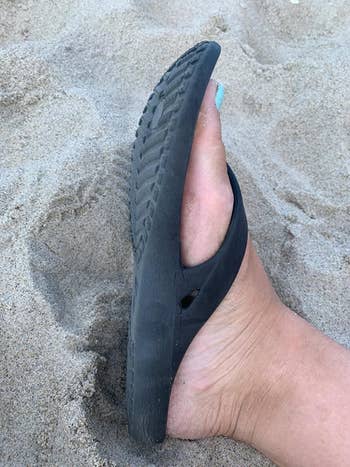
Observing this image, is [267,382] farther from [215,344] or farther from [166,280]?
[166,280]

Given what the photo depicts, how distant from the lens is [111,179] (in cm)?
129

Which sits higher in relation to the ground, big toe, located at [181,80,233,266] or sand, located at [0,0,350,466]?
big toe, located at [181,80,233,266]

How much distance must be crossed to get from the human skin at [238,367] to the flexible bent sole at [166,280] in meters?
0.03

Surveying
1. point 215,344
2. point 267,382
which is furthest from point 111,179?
point 267,382

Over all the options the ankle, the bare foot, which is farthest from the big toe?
the ankle

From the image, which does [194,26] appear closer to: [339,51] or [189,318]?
[339,51]

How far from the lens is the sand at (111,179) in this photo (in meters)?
1.02

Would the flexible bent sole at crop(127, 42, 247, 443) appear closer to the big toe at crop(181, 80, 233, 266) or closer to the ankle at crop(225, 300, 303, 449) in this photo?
the big toe at crop(181, 80, 233, 266)

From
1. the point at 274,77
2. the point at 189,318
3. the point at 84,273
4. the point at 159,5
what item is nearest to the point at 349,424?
the point at 189,318

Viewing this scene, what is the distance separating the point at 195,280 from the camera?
1.01m

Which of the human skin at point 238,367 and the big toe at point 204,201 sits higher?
the big toe at point 204,201

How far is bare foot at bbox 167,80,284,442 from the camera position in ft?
3.42

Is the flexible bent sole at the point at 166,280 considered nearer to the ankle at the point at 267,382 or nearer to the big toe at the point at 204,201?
the big toe at the point at 204,201

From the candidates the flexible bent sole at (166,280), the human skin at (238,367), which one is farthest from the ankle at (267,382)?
the flexible bent sole at (166,280)
